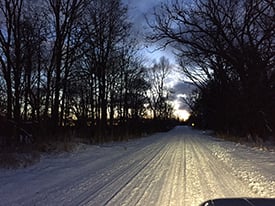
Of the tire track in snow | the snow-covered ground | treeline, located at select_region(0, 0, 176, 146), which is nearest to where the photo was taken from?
the tire track in snow

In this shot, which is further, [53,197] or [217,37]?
[217,37]

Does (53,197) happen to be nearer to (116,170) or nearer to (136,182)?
(136,182)

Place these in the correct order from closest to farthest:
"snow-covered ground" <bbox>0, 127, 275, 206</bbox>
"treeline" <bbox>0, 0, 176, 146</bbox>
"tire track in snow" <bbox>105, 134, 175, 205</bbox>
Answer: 1. "tire track in snow" <bbox>105, 134, 175, 205</bbox>
2. "snow-covered ground" <bbox>0, 127, 275, 206</bbox>
3. "treeline" <bbox>0, 0, 176, 146</bbox>

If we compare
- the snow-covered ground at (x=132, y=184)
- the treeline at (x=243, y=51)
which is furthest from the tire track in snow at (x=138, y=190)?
the treeline at (x=243, y=51)

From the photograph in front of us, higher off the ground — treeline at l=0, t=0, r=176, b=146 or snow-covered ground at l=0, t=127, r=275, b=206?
treeline at l=0, t=0, r=176, b=146

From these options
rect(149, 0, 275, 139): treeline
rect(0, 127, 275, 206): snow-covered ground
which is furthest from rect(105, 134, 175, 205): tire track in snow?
rect(149, 0, 275, 139): treeline

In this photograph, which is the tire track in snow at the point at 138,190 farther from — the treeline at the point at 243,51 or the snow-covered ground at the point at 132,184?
the treeline at the point at 243,51

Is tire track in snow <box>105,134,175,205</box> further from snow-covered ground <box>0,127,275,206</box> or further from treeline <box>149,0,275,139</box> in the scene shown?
treeline <box>149,0,275,139</box>

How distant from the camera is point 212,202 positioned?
11.0ft

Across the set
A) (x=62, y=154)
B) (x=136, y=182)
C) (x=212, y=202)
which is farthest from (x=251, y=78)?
(x=212, y=202)

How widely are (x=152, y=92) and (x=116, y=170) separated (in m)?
74.7

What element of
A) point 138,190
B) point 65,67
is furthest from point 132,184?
point 65,67

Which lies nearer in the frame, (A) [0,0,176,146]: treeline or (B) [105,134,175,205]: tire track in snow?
(B) [105,134,175,205]: tire track in snow

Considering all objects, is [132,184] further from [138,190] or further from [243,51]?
[243,51]
